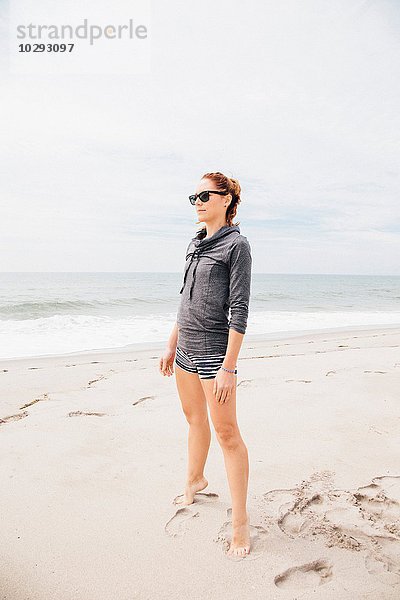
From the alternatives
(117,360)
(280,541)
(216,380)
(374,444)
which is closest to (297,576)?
(280,541)

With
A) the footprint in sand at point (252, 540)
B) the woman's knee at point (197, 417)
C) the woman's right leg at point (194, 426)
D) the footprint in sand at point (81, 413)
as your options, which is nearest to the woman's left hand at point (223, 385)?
the woman's right leg at point (194, 426)

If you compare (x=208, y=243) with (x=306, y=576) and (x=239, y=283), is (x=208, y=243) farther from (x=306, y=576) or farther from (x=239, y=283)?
(x=306, y=576)

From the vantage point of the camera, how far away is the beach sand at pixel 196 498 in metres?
2.22

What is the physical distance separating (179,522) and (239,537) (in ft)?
1.40

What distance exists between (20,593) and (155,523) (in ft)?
2.62

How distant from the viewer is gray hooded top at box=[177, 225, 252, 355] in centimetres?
236

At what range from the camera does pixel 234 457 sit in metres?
2.46

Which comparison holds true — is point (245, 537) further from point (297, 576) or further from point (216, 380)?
point (216, 380)

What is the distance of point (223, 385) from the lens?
236cm

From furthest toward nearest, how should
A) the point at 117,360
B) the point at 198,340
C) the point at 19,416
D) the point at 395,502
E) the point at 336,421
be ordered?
1. the point at 117,360
2. the point at 19,416
3. the point at 336,421
4. the point at 395,502
5. the point at 198,340

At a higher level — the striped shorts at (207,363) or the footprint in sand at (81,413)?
the striped shorts at (207,363)

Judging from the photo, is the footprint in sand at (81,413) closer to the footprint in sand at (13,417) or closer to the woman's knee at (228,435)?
the footprint in sand at (13,417)

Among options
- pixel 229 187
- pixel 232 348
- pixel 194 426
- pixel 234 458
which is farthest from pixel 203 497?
pixel 229 187

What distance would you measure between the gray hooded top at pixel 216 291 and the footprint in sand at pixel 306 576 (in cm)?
115
